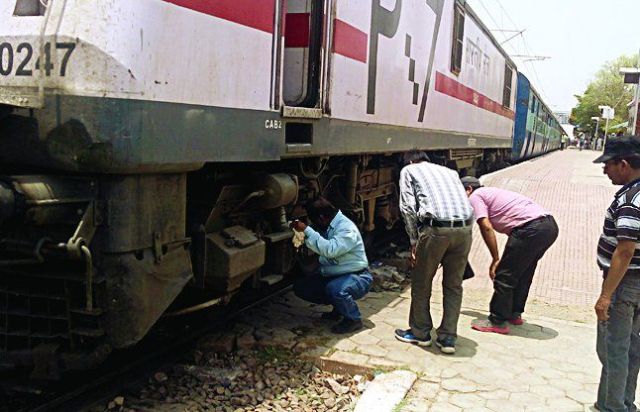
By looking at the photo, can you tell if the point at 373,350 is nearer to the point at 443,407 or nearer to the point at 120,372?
the point at 443,407

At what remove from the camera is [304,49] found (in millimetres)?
4746

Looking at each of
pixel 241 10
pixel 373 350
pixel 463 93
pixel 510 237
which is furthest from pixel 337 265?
pixel 463 93

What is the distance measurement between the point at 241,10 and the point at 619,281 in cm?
265

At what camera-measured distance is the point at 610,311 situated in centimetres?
381

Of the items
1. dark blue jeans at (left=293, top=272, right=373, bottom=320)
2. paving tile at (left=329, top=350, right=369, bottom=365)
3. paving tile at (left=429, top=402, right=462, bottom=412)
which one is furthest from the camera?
dark blue jeans at (left=293, top=272, right=373, bottom=320)

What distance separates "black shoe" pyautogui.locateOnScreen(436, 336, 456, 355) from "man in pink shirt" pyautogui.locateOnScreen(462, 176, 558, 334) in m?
0.70

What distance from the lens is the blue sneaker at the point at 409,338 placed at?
496 cm

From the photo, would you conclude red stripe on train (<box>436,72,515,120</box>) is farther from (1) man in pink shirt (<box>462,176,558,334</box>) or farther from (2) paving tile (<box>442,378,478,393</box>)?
(2) paving tile (<box>442,378,478,393</box>)

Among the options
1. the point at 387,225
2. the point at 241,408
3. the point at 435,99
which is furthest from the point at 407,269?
the point at 241,408

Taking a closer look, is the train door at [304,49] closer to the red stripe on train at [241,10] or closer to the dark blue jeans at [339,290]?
the red stripe on train at [241,10]

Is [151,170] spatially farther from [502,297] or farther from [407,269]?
[407,269]

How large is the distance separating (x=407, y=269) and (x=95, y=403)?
4.58 m

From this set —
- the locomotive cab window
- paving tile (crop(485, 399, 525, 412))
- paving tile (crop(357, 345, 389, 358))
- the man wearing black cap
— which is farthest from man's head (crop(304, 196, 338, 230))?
the locomotive cab window

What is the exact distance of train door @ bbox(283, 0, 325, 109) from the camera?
4727 mm
